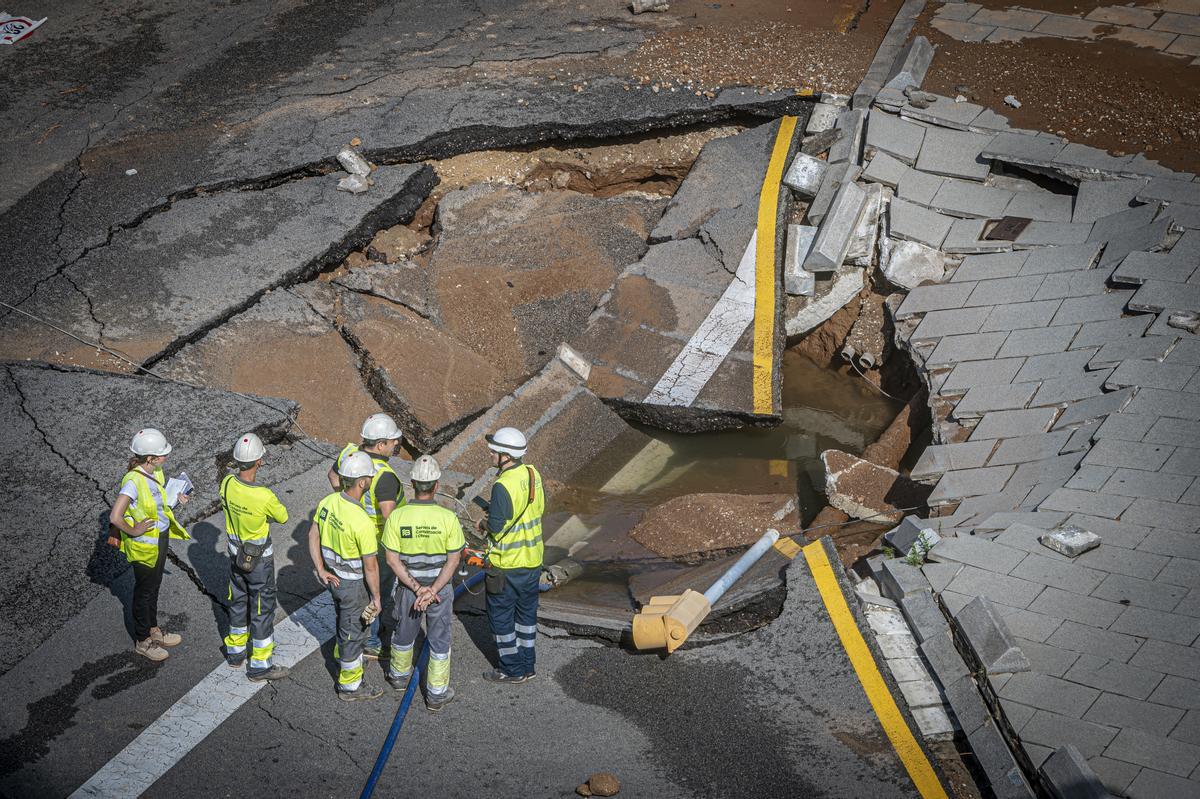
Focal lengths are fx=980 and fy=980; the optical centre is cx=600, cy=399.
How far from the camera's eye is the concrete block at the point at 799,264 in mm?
9828

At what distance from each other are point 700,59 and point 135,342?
7149mm

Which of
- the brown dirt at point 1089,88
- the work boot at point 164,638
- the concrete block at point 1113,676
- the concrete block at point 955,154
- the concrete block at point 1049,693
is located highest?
→ the brown dirt at point 1089,88

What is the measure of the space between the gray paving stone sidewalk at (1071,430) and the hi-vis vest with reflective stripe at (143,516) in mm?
4849

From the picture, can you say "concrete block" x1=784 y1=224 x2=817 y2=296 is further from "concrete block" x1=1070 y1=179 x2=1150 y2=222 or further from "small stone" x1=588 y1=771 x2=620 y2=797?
"small stone" x1=588 y1=771 x2=620 y2=797

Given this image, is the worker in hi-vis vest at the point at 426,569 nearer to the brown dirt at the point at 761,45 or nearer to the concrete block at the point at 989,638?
the concrete block at the point at 989,638

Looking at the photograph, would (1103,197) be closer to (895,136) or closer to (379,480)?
(895,136)

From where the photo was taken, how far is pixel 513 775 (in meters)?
5.56

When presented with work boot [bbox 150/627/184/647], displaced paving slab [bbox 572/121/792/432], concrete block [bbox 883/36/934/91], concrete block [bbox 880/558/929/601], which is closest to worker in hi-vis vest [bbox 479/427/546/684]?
work boot [bbox 150/627/184/647]

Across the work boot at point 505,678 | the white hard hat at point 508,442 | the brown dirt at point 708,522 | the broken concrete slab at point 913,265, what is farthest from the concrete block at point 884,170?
the work boot at point 505,678

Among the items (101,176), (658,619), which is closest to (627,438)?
(658,619)

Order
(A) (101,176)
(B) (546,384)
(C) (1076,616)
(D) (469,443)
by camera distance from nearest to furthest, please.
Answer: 1. (C) (1076,616)
2. (D) (469,443)
3. (B) (546,384)
4. (A) (101,176)

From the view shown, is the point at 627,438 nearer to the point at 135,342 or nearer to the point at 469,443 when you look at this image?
the point at 469,443

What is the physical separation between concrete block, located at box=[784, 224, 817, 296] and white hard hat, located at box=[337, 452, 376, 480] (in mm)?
5507

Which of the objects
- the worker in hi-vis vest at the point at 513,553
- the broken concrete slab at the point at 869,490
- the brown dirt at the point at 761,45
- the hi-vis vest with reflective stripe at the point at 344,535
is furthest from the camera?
Result: the brown dirt at the point at 761,45
